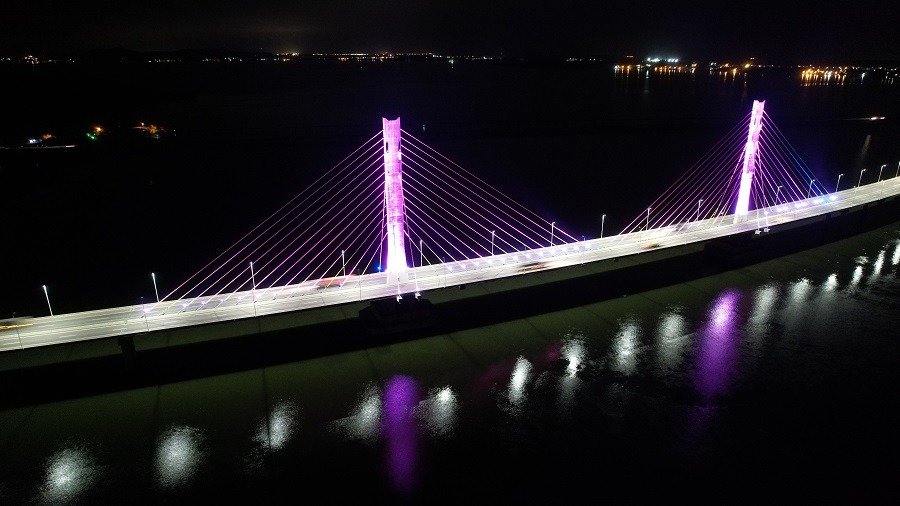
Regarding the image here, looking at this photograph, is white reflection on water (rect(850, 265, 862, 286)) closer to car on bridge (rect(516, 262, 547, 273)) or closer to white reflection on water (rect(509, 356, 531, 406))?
car on bridge (rect(516, 262, 547, 273))

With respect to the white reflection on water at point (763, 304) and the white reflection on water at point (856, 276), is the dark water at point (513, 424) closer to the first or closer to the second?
the white reflection on water at point (763, 304)

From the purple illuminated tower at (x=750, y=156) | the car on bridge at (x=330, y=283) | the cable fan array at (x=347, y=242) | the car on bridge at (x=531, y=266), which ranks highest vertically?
the purple illuminated tower at (x=750, y=156)

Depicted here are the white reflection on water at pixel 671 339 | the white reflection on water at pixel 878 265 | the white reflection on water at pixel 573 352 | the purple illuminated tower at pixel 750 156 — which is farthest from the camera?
the white reflection on water at pixel 878 265

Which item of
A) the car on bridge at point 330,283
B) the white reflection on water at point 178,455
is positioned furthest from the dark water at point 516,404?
the car on bridge at point 330,283

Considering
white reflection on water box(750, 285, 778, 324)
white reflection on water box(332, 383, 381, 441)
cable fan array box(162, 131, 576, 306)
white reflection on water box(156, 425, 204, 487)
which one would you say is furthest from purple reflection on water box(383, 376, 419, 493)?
white reflection on water box(750, 285, 778, 324)

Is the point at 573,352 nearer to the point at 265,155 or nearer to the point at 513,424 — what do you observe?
the point at 513,424
